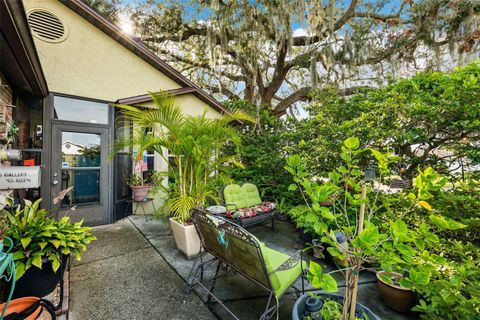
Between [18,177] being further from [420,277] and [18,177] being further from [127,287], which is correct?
[420,277]

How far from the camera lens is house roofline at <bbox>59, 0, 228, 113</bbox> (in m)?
4.31

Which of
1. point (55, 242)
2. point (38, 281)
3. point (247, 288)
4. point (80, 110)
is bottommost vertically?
point (247, 288)

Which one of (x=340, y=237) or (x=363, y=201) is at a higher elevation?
(x=363, y=201)

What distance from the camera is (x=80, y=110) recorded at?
4.44 meters

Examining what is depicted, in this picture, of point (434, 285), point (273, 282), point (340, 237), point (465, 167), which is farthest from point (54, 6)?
point (465, 167)

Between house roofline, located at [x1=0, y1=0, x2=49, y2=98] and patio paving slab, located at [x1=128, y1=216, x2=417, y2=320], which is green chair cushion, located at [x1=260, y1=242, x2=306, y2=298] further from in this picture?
house roofline, located at [x1=0, y1=0, x2=49, y2=98]

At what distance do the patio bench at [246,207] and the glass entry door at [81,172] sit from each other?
8.86 feet

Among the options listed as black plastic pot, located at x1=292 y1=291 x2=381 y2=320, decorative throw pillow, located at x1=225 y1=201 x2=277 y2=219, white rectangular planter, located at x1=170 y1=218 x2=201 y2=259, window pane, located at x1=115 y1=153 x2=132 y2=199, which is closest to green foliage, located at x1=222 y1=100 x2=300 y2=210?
decorative throw pillow, located at x1=225 y1=201 x2=277 y2=219

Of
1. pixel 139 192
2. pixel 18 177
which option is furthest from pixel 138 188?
pixel 18 177

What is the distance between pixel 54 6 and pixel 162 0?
4439 millimetres

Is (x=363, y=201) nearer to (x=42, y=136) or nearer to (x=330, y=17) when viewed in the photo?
(x=42, y=136)

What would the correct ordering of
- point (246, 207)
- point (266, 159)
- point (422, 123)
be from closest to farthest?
point (422, 123)
point (246, 207)
point (266, 159)

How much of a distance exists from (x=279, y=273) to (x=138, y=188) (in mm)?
4073

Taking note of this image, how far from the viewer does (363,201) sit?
1.40m
